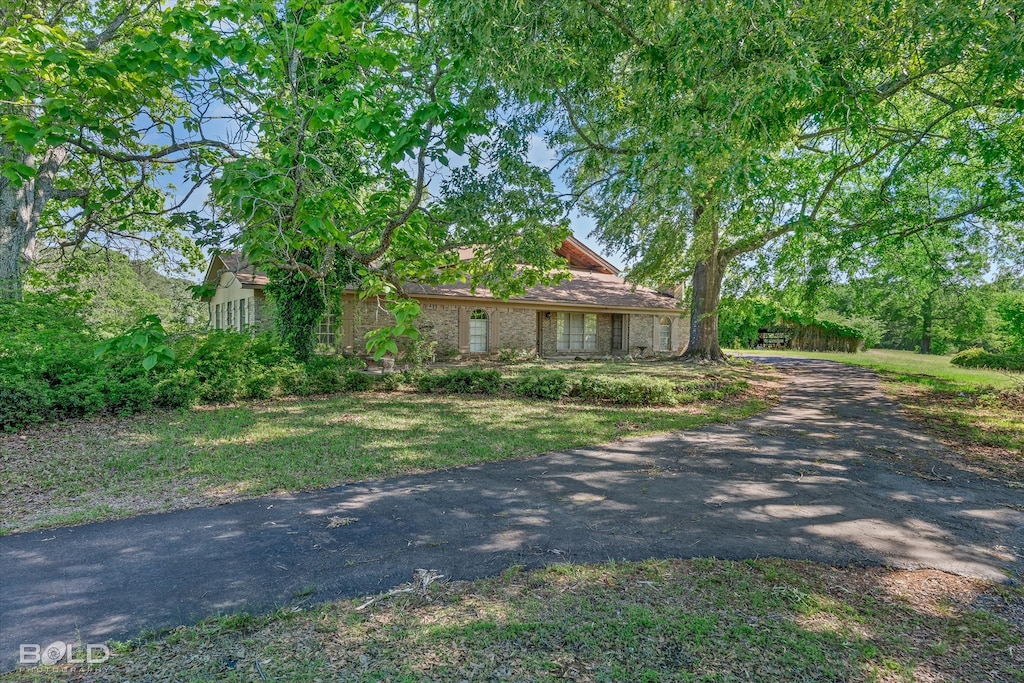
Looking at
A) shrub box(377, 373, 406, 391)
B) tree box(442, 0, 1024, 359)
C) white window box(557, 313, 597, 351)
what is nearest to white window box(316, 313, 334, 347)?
shrub box(377, 373, 406, 391)

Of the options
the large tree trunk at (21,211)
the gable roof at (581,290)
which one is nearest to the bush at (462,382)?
the gable roof at (581,290)

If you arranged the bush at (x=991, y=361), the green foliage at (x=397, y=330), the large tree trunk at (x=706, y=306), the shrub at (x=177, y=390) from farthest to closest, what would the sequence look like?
the large tree trunk at (x=706, y=306) < the bush at (x=991, y=361) < the shrub at (x=177, y=390) < the green foliage at (x=397, y=330)

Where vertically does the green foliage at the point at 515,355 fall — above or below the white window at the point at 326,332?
below

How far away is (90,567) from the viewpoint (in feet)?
12.1

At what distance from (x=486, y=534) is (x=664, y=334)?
76.3ft

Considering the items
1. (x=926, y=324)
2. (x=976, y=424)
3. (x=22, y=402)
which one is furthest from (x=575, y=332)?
(x=926, y=324)

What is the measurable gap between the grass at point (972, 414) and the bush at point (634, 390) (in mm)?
4550

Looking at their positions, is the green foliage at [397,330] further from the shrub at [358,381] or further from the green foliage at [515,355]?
the green foliage at [515,355]

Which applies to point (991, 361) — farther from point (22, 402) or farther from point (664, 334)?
point (22, 402)

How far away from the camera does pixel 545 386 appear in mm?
11875

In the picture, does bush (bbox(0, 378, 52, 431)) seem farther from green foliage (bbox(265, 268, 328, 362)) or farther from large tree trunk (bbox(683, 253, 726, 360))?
large tree trunk (bbox(683, 253, 726, 360))

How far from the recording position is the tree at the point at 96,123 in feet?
16.6

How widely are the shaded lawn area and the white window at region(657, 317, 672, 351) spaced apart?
1405 cm

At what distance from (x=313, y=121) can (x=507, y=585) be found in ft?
13.8
